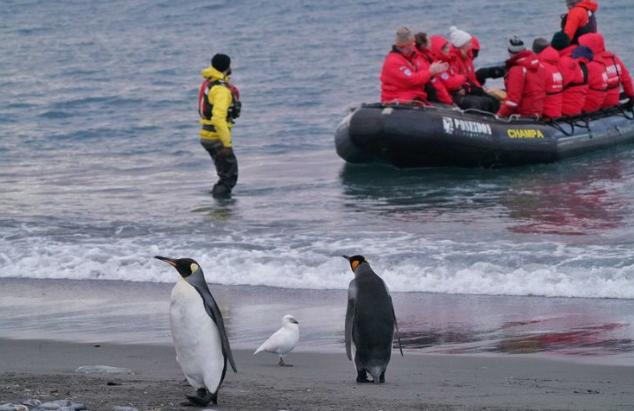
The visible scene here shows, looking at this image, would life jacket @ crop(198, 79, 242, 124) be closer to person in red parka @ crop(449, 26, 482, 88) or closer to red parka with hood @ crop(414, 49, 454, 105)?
red parka with hood @ crop(414, 49, 454, 105)

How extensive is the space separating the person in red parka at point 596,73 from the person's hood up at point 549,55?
651 millimetres

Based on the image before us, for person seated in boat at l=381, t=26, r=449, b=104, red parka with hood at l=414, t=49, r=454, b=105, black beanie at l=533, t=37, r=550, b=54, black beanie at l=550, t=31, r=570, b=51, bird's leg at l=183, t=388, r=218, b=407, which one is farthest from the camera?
black beanie at l=550, t=31, r=570, b=51

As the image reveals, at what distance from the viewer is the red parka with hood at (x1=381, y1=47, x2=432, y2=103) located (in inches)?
512

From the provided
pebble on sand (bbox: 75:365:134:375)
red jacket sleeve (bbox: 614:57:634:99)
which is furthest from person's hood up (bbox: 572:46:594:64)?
pebble on sand (bbox: 75:365:134:375)

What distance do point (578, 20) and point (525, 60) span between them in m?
1.66

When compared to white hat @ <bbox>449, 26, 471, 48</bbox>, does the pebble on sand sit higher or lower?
lower

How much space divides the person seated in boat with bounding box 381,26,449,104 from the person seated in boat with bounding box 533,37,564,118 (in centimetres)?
139

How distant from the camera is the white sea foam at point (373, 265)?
8594mm

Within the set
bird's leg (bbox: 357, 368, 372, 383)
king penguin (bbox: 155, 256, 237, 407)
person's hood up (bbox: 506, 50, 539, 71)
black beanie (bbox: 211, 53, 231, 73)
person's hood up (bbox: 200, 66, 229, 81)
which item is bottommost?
bird's leg (bbox: 357, 368, 372, 383)

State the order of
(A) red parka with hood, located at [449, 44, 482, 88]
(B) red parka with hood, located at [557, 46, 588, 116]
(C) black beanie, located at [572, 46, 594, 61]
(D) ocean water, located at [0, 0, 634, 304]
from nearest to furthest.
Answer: (D) ocean water, located at [0, 0, 634, 304], (A) red parka with hood, located at [449, 44, 482, 88], (B) red parka with hood, located at [557, 46, 588, 116], (C) black beanie, located at [572, 46, 594, 61]

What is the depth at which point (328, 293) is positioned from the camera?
8.63m

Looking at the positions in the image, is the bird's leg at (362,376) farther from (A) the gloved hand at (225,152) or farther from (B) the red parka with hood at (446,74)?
(B) the red parka with hood at (446,74)

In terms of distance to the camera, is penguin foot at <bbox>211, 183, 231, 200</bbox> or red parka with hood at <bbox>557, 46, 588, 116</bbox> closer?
penguin foot at <bbox>211, 183, 231, 200</bbox>

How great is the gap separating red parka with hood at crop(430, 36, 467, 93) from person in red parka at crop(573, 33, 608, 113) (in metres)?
1.82
